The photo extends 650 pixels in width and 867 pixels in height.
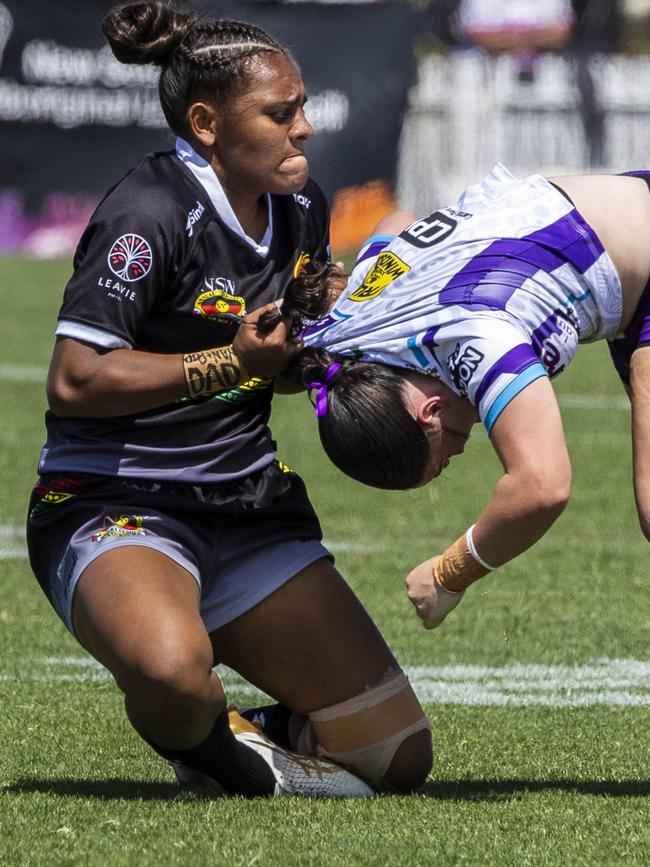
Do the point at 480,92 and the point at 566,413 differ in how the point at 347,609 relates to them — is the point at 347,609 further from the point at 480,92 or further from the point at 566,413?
the point at 480,92

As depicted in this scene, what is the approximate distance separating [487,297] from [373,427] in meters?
0.38

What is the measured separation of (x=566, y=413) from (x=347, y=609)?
7452mm

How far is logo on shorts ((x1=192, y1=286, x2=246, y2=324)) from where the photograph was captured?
4.44 m

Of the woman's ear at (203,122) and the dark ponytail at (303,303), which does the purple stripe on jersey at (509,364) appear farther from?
the woman's ear at (203,122)

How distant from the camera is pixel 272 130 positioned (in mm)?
4438

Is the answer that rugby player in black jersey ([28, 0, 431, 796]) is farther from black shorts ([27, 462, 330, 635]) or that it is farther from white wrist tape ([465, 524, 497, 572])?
white wrist tape ([465, 524, 497, 572])

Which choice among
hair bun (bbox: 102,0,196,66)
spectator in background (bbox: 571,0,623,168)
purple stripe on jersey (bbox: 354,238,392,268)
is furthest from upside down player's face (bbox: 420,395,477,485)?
spectator in background (bbox: 571,0,623,168)

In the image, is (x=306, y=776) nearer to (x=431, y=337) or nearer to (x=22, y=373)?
(x=431, y=337)

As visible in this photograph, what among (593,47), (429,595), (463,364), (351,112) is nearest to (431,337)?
(463,364)

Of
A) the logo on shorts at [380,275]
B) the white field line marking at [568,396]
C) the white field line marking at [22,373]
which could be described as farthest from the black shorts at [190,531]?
the white field line marking at [22,373]

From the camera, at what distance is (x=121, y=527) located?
439cm

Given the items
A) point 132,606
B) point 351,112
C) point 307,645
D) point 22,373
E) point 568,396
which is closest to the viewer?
point 132,606

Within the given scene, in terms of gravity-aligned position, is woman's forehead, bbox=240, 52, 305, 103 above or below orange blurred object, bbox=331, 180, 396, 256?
above

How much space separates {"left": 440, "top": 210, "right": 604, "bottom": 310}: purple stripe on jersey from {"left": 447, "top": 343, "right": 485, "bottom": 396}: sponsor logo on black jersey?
0.13 meters
